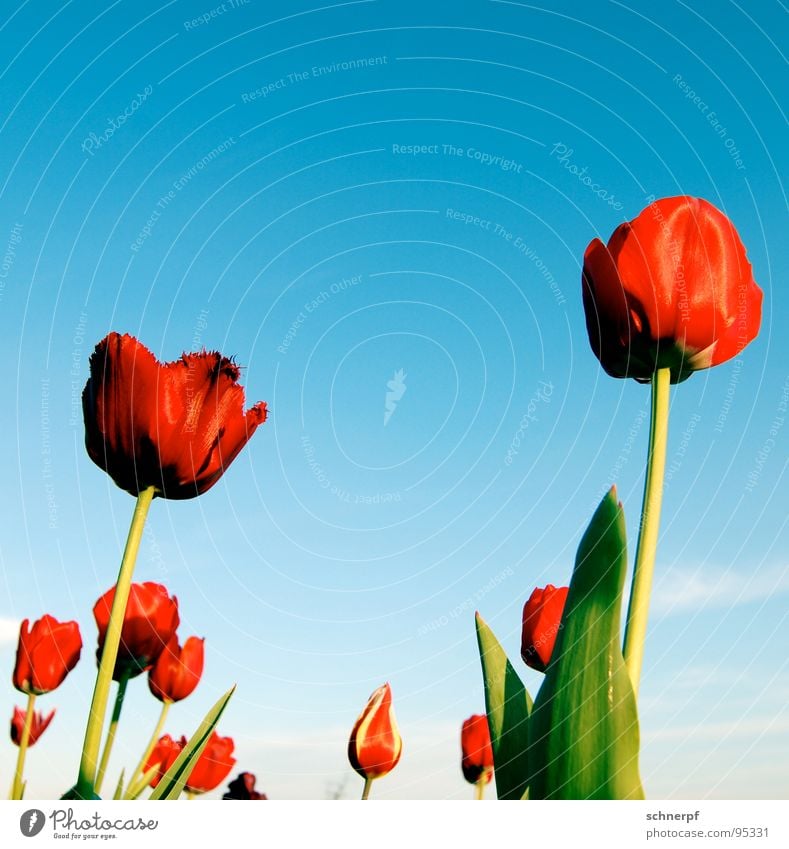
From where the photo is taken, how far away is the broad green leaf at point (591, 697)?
1.87 ft

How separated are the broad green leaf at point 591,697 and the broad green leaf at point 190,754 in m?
0.25

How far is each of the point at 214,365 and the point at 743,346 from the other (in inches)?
20.0

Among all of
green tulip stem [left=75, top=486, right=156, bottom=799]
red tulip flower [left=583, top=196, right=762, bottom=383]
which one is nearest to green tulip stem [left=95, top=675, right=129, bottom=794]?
green tulip stem [left=75, top=486, right=156, bottom=799]

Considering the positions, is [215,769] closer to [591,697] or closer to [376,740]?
[376,740]

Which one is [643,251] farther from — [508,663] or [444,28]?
[444,28]

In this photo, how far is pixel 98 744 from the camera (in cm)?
64

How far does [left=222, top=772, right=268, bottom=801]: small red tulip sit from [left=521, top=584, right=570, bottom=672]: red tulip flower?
0.39 meters

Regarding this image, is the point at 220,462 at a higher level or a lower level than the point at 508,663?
higher

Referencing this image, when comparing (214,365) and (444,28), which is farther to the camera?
(444,28)

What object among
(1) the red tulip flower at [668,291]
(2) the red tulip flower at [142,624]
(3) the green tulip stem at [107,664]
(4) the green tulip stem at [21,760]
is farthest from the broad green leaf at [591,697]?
(4) the green tulip stem at [21,760]
